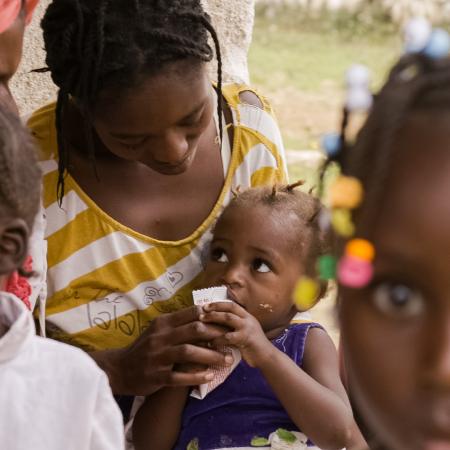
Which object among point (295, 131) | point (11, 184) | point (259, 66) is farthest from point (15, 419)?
point (259, 66)

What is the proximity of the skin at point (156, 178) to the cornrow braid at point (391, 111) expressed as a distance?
3.32 feet

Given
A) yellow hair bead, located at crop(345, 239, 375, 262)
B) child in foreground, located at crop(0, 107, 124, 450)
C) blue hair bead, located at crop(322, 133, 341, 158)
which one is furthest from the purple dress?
yellow hair bead, located at crop(345, 239, 375, 262)

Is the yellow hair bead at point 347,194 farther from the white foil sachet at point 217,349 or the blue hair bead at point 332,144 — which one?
the white foil sachet at point 217,349

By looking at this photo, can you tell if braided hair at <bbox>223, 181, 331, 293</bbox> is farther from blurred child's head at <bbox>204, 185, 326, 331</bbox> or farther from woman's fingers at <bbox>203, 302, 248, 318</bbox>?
woman's fingers at <bbox>203, 302, 248, 318</bbox>

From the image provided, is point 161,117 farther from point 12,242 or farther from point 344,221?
point 344,221

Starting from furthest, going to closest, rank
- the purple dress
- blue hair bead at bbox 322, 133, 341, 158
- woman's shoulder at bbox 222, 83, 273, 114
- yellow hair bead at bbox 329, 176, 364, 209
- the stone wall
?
the stone wall → woman's shoulder at bbox 222, 83, 273, 114 → the purple dress → blue hair bead at bbox 322, 133, 341, 158 → yellow hair bead at bbox 329, 176, 364, 209

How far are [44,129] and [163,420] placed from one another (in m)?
0.84

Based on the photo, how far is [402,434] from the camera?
49.8 inches

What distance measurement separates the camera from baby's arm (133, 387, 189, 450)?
256cm

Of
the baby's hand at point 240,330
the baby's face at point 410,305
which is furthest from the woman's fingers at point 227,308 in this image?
the baby's face at point 410,305

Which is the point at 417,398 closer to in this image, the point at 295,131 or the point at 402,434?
the point at 402,434

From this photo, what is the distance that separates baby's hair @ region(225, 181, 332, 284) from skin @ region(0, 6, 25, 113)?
68cm

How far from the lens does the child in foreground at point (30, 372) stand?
1954 millimetres

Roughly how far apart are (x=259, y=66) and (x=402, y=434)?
8.09 metres
